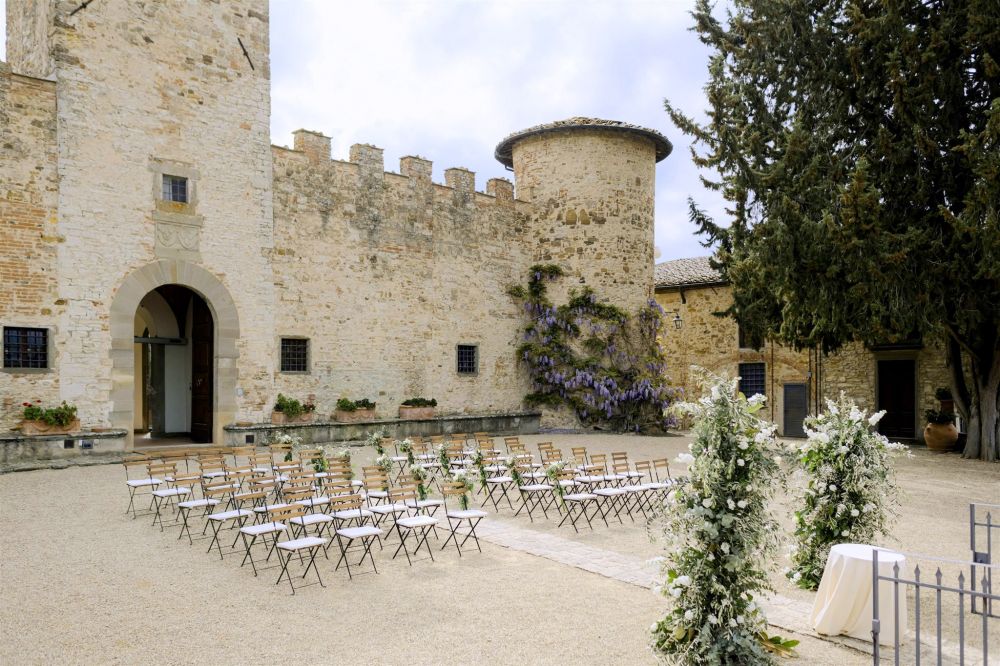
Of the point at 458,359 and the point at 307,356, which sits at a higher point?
the point at 307,356

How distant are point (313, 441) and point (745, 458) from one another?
13102 mm

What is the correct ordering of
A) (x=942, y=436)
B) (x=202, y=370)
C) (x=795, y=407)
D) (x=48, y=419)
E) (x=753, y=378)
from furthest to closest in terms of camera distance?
(x=753, y=378)
(x=795, y=407)
(x=942, y=436)
(x=202, y=370)
(x=48, y=419)

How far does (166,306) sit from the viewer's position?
18.1 metres

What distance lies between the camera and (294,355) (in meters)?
16.6

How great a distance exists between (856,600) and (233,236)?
13.7m

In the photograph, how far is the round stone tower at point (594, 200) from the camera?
21.0 m

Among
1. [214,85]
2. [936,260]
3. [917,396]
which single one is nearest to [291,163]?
[214,85]

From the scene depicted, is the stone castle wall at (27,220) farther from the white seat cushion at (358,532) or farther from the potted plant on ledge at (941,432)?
the potted plant on ledge at (941,432)

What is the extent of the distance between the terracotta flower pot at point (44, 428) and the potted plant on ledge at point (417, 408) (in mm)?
7264

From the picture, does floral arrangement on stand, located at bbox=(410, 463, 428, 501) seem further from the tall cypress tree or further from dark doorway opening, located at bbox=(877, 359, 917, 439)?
dark doorway opening, located at bbox=(877, 359, 917, 439)

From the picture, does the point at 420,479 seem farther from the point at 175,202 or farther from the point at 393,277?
the point at 393,277

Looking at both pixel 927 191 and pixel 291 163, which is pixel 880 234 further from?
pixel 291 163

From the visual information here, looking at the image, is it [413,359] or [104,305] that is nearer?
[104,305]

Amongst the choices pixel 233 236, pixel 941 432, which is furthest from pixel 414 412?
pixel 941 432
